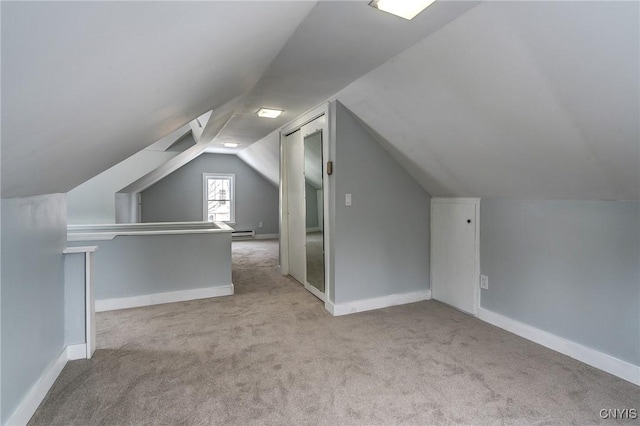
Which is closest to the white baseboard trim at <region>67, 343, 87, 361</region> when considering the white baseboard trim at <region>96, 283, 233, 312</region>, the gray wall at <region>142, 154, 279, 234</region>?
the white baseboard trim at <region>96, 283, 233, 312</region>

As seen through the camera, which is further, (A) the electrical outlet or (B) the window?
(B) the window

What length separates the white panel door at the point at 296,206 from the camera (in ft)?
13.3

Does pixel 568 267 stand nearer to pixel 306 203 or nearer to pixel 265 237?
pixel 306 203

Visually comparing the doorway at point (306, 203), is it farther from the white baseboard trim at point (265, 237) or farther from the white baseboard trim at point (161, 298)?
the white baseboard trim at point (265, 237)

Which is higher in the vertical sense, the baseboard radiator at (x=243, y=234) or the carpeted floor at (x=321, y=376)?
the baseboard radiator at (x=243, y=234)

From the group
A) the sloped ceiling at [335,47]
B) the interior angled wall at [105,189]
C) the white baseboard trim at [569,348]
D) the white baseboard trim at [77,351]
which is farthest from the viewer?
the interior angled wall at [105,189]

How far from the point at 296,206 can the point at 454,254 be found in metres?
1.96

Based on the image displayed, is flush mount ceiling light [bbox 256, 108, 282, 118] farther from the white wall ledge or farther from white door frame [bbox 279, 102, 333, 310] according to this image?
the white wall ledge

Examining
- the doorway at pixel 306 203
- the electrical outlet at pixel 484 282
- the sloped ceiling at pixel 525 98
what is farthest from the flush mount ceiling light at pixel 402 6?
the electrical outlet at pixel 484 282

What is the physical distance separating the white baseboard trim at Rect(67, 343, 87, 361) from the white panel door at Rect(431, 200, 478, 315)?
10.1 feet

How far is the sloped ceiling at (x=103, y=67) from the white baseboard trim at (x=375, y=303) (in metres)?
2.12

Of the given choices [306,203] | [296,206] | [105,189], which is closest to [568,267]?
[306,203]

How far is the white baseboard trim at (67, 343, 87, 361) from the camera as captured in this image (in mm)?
2209

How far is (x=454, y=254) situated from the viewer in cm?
325
